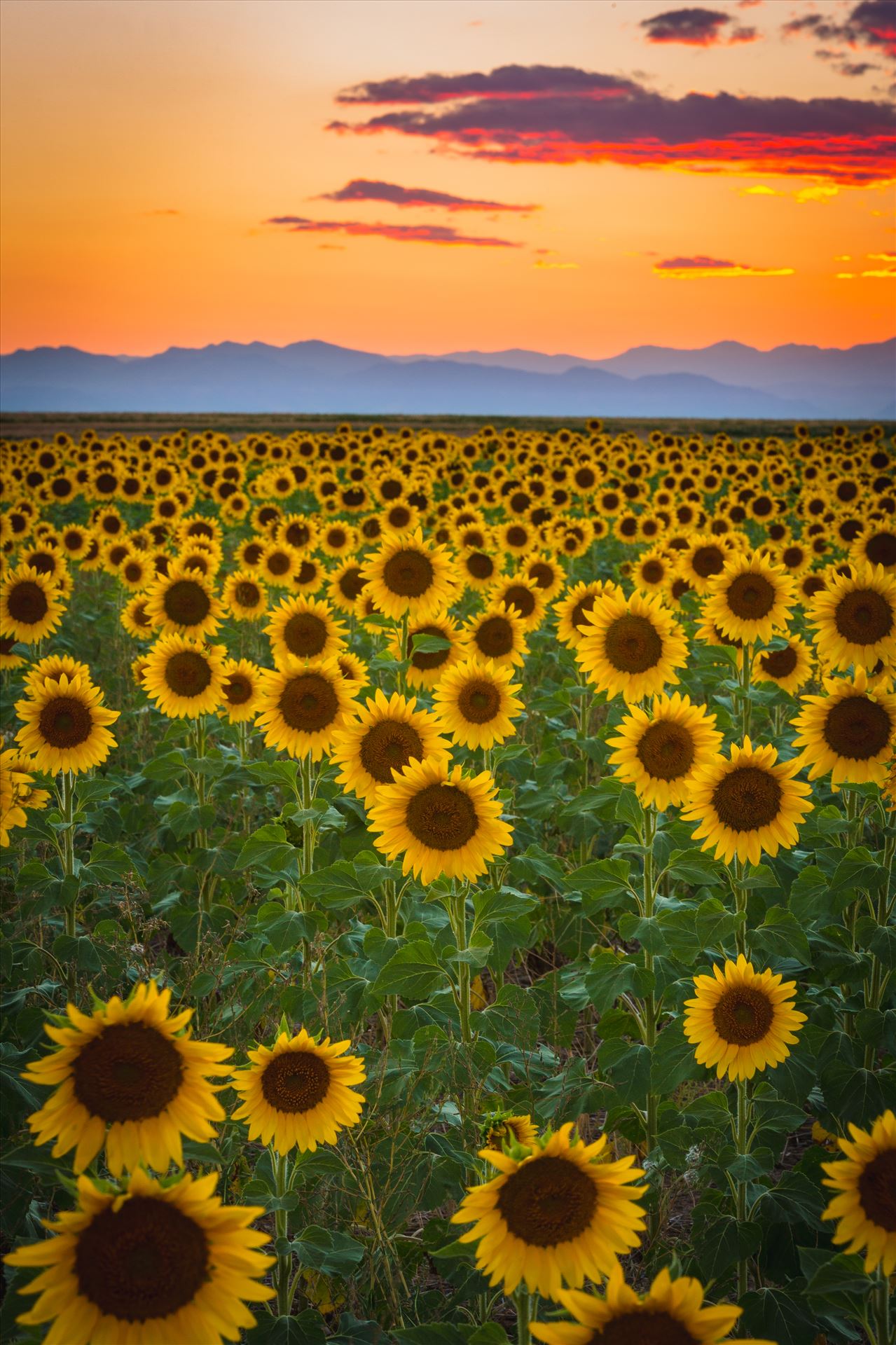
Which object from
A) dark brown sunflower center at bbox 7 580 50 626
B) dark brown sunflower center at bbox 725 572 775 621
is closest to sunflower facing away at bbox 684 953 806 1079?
dark brown sunflower center at bbox 725 572 775 621

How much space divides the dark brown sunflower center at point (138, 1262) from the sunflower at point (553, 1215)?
70cm

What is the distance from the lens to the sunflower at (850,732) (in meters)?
5.13

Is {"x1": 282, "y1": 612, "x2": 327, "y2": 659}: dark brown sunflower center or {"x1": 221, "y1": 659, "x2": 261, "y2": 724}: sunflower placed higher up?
{"x1": 282, "y1": 612, "x2": 327, "y2": 659}: dark brown sunflower center

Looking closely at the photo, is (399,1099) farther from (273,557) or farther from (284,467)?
(284,467)

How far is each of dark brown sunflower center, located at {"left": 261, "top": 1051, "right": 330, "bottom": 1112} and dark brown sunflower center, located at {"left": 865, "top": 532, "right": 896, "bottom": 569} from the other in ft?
31.5

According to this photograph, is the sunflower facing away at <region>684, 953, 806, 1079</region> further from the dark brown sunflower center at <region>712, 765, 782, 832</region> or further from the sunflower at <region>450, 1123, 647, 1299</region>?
the sunflower at <region>450, 1123, 647, 1299</region>

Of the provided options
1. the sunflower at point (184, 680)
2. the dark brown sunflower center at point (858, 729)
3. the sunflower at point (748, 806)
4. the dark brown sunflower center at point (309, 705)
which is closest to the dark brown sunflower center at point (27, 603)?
the sunflower at point (184, 680)

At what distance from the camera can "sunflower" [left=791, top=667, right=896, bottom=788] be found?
16.8 feet

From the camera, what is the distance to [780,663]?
8.12 m

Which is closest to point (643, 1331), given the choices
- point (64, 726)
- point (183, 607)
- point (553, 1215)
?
point (553, 1215)

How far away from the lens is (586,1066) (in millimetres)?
5535

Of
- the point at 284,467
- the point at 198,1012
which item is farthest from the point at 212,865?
the point at 284,467

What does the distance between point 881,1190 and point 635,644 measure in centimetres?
373

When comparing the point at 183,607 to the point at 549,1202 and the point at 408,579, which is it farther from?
the point at 549,1202
